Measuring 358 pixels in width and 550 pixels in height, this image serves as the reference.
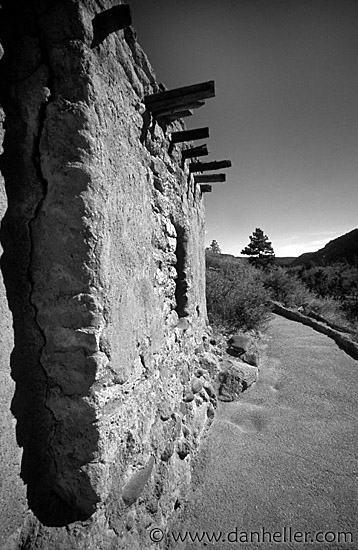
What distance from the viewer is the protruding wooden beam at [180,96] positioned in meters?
1.91

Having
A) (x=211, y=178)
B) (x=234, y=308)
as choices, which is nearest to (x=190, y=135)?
(x=211, y=178)

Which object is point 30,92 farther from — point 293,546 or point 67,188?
point 293,546

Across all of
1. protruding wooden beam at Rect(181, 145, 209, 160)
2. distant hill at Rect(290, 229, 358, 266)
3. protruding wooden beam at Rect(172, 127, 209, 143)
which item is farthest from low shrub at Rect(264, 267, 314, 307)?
distant hill at Rect(290, 229, 358, 266)

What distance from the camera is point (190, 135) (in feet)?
8.52

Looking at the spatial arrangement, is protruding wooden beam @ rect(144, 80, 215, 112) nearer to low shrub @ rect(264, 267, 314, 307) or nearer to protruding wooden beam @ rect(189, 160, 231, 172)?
protruding wooden beam @ rect(189, 160, 231, 172)

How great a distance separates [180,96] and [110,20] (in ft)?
2.39

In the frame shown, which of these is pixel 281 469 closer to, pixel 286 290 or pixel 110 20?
pixel 110 20

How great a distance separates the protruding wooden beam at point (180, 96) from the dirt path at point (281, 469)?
310cm

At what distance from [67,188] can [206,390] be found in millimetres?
2754

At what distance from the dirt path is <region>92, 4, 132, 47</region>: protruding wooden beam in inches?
125
